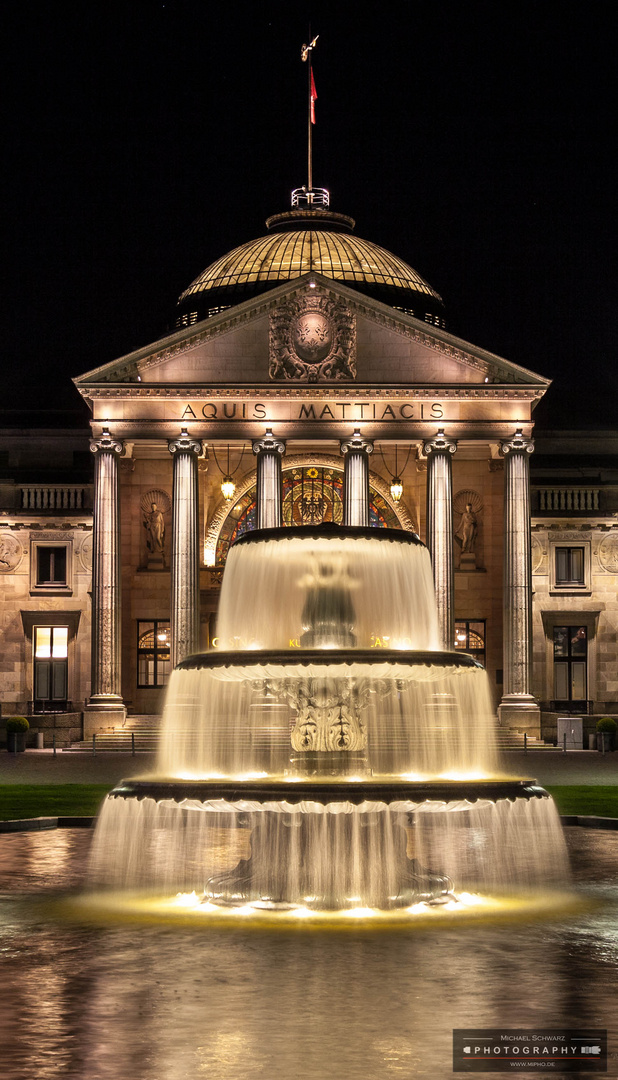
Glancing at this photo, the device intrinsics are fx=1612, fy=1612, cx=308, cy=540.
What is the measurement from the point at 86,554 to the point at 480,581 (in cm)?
1674

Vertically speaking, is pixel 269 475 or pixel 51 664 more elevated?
pixel 269 475

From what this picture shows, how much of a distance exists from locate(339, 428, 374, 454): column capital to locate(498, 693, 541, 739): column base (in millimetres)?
10710

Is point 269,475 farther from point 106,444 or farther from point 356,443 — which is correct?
point 106,444

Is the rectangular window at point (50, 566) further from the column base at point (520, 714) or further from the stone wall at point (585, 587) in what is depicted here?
the column base at point (520, 714)

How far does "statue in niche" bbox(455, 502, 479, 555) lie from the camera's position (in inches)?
2709

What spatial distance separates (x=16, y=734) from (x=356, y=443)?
55.8 ft

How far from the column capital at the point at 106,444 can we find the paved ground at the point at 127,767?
12.4 m

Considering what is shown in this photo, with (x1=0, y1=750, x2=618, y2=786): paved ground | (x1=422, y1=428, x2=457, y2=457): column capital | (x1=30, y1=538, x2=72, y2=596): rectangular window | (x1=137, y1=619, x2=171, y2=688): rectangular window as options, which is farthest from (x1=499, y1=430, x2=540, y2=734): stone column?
A: (x1=30, y1=538, x2=72, y2=596): rectangular window

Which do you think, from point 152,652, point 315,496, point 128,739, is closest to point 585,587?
point 315,496

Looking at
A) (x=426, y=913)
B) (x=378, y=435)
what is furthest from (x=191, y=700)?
(x=378, y=435)

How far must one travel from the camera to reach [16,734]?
52.3 metres

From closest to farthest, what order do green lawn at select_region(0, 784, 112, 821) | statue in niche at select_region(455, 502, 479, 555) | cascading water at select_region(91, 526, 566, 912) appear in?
1. cascading water at select_region(91, 526, 566, 912)
2. green lawn at select_region(0, 784, 112, 821)
3. statue in niche at select_region(455, 502, 479, 555)

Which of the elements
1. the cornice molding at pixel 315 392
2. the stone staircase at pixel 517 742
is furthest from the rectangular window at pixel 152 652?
the stone staircase at pixel 517 742

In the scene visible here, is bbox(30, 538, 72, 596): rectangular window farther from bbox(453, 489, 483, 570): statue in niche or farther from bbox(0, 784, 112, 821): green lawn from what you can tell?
bbox(0, 784, 112, 821): green lawn
